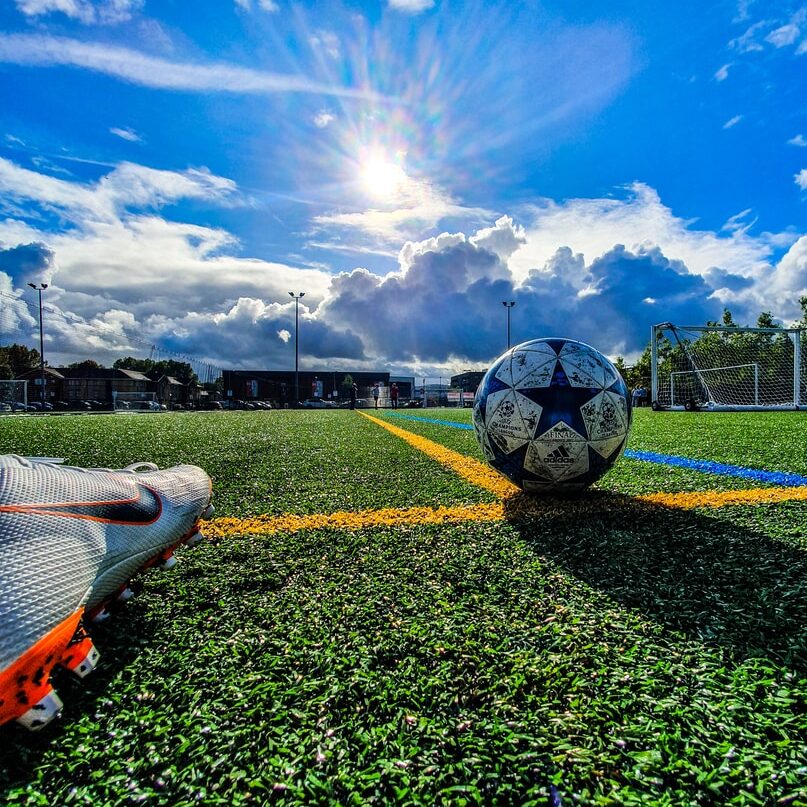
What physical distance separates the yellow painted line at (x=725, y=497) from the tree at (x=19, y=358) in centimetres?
8415

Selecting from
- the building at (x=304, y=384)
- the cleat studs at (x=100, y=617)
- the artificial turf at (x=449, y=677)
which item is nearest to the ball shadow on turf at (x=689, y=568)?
the artificial turf at (x=449, y=677)

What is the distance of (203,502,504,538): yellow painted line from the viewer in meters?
2.53

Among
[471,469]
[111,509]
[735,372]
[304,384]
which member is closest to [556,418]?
[471,469]

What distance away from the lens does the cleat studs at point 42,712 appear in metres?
1.04

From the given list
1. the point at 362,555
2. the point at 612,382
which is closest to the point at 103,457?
the point at 362,555

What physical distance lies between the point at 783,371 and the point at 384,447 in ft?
53.0

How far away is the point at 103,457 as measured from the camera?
4.83 meters

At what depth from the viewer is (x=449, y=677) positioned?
1.23 m

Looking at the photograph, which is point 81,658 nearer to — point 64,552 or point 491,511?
point 64,552

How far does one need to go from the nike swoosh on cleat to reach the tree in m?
83.4

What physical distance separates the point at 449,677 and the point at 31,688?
3.11 feet

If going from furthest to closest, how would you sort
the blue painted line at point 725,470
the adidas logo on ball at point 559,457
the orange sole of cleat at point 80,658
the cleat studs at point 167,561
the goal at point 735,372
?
the goal at point 735,372 → the blue painted line at point 725,470 → the adidas logo on ball at point 559,457 → the cleat studs at point 167,561 → the orange sole of cleat at point 80,658

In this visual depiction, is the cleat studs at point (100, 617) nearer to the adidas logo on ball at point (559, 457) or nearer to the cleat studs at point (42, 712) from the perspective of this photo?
the cleat studs at point (42, 712)

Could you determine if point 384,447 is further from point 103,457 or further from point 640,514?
point 640,514
